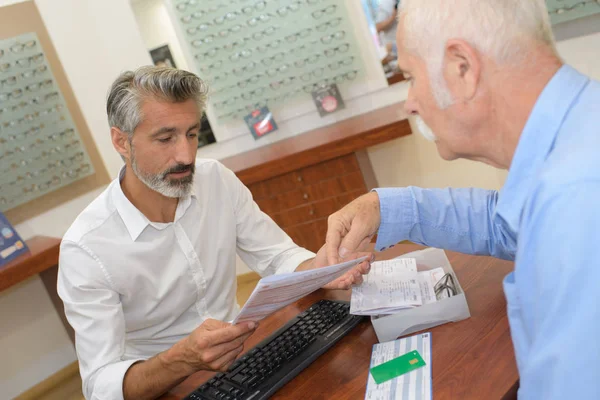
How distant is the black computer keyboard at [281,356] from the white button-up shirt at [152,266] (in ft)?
1.21

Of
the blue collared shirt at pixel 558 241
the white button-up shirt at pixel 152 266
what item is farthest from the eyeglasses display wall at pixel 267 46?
the blue collared shirt at pixel 558 241

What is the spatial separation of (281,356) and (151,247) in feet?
2.29

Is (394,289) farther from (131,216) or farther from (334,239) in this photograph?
(131,216)

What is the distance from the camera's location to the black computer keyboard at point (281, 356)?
4.13 feet

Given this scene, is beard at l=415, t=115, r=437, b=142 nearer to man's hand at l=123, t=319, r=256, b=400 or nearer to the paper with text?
the paper with text

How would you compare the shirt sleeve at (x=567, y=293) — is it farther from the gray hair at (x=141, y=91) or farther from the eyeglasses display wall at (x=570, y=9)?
the eyeglasses display wall at (x=570, y=9)

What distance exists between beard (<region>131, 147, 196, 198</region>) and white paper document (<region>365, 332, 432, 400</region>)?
914 millimetres

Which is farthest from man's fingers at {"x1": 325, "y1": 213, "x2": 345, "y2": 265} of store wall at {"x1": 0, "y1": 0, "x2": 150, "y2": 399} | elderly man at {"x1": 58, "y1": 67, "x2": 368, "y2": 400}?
store wall at {"x1": 0, "y1": 0, "x2": 150, "y2": 399}

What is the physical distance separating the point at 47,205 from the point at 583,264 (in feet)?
12.2

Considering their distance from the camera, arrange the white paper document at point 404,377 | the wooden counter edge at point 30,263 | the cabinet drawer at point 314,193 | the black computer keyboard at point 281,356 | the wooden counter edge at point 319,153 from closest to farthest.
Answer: the white paper document at point 404,377
the black computer keyboard at point 281,356
the wooden counter edge at point 30,263
the wooden counter edge at point 319,153
the cabinet drawer at point 314,193

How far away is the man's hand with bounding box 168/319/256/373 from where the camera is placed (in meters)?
1.34

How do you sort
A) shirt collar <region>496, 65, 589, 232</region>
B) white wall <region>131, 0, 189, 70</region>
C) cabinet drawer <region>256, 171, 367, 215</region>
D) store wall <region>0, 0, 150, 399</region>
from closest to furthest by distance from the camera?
shirt collar <region>496, 65, 589, 232</region>
cabinet drawer <region>256, 171, 367, 215</region>
store wall <region>0, 0, 150, 399</region>
white wall <region>131, 0, 189, 70</region>

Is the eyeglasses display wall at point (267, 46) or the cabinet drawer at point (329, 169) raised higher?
the eyeglasses display wall at point (267, 46)

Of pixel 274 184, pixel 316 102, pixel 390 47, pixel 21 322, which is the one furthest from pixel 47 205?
pixel 390 47
